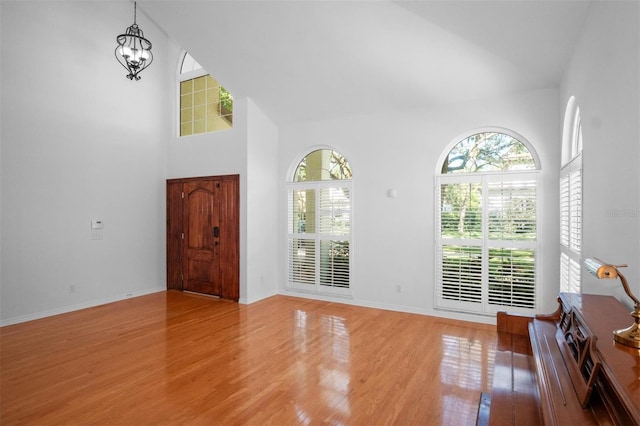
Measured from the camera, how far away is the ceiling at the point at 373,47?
10.1 ft

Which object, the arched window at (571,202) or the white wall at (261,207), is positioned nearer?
the arched window at (571,202)

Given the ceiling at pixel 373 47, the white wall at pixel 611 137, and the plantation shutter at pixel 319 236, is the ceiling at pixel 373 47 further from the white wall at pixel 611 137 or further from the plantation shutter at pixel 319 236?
the plantation shutter at pixel 319 236

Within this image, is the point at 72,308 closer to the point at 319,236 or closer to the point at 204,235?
the point at 204,235

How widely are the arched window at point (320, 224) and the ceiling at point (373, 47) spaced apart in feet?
2.69

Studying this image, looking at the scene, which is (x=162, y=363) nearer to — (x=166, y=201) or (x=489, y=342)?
(x=489, y=342)

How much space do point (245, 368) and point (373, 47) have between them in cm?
348

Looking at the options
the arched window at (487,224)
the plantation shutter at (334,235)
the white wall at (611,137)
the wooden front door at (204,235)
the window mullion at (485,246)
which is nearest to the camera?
the white wall at (611,137)

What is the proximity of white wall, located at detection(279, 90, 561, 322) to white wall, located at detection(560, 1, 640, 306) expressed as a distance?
1.29 meters

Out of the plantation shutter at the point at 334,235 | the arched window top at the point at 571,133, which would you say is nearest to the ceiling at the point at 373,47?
the arched window top at the point at 571,133

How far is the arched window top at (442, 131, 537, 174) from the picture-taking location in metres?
4.14

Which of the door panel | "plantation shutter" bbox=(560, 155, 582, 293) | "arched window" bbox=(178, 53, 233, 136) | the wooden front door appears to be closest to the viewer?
"plantation shutter" bbox=(560, 155, 582, 293)

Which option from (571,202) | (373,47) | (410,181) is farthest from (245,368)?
(373,47)

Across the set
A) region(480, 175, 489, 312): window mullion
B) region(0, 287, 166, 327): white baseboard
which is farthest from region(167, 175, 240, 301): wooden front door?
region(480, 175, 489, 312): window mullion

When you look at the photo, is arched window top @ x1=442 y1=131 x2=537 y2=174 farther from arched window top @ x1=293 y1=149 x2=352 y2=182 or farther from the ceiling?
arched window top @ x1=293 y1=149 x2=352 y2=182
